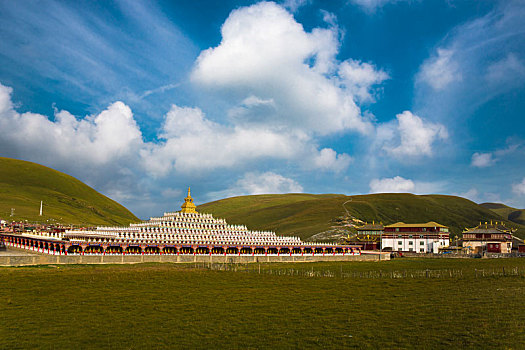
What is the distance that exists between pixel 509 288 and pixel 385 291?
11.1 meters

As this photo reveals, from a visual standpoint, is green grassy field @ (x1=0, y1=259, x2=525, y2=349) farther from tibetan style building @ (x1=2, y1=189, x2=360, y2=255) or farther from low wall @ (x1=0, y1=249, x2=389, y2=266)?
tibetan style building @ (x1=2, y1=189, x2=360, y2=255)

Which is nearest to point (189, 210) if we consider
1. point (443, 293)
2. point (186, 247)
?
point (186, 247)

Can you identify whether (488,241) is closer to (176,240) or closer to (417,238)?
(417,238)

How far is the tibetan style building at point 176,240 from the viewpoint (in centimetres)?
7001

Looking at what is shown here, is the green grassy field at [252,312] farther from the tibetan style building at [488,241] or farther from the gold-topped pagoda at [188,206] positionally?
the tibetan style building at [488,241]

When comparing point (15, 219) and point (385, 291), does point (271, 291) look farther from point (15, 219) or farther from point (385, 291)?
point (15, 219)

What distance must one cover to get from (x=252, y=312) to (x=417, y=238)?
89.1 meters

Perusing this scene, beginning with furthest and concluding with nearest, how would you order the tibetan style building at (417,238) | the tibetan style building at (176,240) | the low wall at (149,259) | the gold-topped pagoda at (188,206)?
1. the tibetan style building at (417,238)
2. the gold-topped pagoda at (188,206)
3. the tibetan style building at (176,240)
4. the low wall at (149,259)

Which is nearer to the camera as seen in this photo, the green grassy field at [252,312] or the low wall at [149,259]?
the green grassy field at [252,312]


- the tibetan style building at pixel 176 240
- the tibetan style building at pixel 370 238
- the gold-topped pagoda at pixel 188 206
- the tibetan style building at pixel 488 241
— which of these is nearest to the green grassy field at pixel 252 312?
the tibetan style building at pixel 176 240

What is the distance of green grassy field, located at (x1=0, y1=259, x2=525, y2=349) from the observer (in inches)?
860

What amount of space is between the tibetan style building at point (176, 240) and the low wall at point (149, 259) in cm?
453

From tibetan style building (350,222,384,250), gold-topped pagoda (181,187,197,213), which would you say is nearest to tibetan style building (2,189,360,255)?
gold-topped pagoda (181,187,197,213)

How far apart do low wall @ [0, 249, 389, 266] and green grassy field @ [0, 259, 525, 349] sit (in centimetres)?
948
